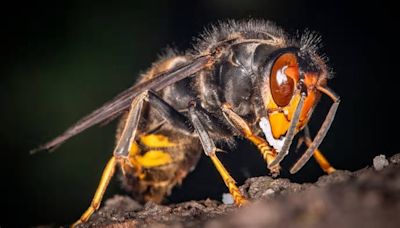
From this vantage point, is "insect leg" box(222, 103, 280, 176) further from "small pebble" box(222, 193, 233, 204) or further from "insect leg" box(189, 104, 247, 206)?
"small pebble" box(222, 193, 233, 204)

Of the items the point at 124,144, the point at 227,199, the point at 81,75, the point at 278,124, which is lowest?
the point at 227,199

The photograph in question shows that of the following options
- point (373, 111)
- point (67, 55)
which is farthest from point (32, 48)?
point (373, 111)

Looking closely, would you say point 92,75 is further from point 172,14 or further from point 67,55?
point 172,14

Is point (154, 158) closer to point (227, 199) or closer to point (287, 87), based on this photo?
point (227, 199)

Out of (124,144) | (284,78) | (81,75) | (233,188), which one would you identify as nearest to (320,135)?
(284,78)

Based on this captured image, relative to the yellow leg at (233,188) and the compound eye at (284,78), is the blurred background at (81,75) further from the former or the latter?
the yellow leg at (233,188)
